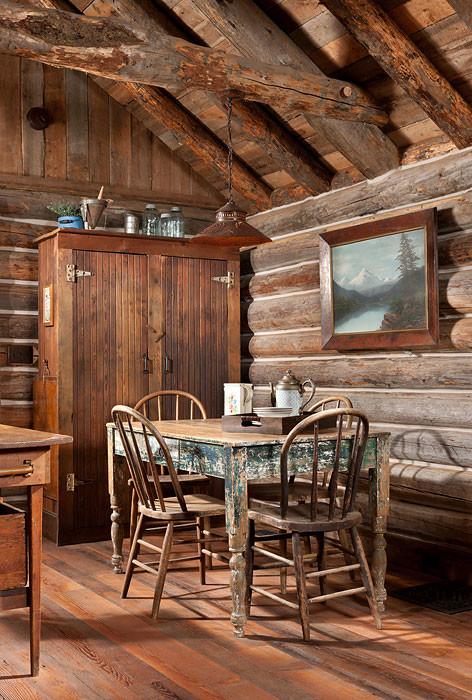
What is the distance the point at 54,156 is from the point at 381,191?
103 inches

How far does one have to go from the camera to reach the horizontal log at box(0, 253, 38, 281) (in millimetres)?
5590

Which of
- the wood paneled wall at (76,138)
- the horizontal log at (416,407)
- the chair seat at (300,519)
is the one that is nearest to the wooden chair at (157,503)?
the chair seat at (300,519)

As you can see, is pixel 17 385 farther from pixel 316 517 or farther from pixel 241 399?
pixel 316 517

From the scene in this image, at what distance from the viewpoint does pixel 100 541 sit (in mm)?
5277

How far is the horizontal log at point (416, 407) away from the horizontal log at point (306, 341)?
0.28 m

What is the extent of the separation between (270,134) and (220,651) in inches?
133

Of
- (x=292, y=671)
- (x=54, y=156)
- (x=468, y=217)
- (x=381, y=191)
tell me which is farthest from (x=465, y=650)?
(x=54, y=156)

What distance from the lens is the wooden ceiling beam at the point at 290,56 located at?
418cm

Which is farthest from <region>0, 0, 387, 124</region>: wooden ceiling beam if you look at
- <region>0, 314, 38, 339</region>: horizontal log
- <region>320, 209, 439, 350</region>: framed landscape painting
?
<region>0, 314, 38, 339</region>: horizontal log

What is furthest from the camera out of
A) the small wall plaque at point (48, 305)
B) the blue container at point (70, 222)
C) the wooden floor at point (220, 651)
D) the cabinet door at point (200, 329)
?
the cabinet door at point (200, 329)

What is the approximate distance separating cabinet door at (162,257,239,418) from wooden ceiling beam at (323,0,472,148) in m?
2.30

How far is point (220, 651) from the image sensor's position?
10.3 feet

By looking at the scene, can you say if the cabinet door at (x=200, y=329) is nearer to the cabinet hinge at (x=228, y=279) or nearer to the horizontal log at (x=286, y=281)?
the cabinet hinge at (x=228, y=279)

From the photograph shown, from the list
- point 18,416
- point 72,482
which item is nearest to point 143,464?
point 72,482
